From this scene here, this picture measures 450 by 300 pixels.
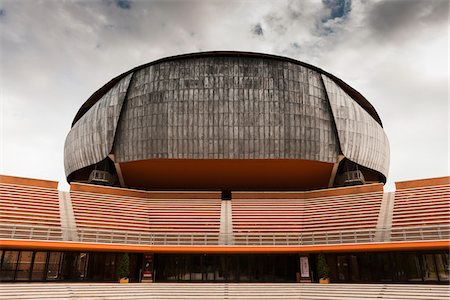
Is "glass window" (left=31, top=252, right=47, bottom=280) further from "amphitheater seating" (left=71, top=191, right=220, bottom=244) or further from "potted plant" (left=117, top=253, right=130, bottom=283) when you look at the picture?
"potted plant" (left=117, top=253, right=130, bottom=283)

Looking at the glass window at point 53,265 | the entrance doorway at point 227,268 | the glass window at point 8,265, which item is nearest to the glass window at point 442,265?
the entrance doorway at point 227,268

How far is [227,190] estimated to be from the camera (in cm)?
3894

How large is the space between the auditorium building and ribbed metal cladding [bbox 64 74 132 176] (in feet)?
0.50

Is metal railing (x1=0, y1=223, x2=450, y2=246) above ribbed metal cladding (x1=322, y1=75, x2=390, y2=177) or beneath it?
beneath

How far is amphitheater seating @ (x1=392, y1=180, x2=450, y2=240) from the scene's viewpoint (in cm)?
2453

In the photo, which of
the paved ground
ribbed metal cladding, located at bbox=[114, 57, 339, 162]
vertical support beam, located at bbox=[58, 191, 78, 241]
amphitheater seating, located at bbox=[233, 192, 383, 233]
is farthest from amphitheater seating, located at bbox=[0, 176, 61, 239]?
amphitheater seating, located at bbox=[233, 192, 383, 233]

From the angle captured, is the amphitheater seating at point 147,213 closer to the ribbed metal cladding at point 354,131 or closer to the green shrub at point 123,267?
the green shrub at point 123,267

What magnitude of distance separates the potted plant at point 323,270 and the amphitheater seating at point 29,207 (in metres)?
17.0

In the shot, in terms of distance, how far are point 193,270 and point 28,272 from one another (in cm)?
1072

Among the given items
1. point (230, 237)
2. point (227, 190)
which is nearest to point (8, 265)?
point (230, 237)

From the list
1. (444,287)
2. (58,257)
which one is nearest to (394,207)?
(444,287)

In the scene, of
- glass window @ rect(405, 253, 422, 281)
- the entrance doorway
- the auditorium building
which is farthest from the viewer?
the entrance doorway

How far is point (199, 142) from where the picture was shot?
33.2 m

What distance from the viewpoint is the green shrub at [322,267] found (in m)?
23.1
